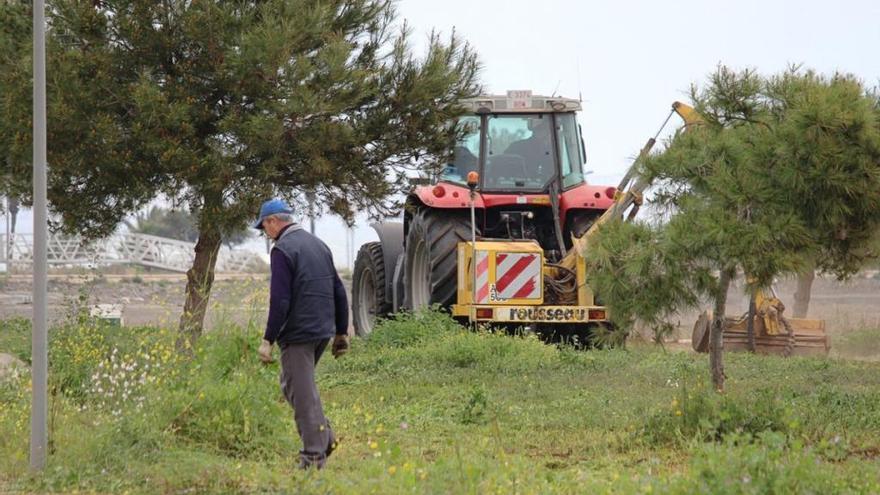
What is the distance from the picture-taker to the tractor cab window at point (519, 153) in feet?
61.1

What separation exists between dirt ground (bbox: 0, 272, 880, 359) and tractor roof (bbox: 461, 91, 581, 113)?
3129 mm

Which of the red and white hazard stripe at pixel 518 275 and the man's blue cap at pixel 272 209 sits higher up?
the man's blue cap at pixel 272 209

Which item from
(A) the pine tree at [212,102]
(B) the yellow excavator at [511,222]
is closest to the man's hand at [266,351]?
(A) the pine tree at [212,102]

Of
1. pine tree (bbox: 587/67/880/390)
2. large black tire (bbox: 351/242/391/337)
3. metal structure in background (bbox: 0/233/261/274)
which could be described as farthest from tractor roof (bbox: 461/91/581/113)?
metal structure in background (bbox: 0/233/261/274)

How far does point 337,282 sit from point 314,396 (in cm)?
76

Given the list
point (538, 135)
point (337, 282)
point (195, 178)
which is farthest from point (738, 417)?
point (538, 135)

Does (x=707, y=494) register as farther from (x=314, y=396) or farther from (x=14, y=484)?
(x=14, y=484)

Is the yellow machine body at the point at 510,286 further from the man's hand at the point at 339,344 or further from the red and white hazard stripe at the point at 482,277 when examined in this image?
the man's hand at the point at 339,344

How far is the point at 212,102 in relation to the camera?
53.8 feet

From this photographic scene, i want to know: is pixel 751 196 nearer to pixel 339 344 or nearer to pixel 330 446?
pixel 339 344

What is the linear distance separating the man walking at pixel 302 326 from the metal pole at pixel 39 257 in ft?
4.32

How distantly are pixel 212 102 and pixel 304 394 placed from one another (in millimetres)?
7676

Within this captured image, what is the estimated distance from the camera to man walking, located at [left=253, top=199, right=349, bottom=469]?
9.27 meters

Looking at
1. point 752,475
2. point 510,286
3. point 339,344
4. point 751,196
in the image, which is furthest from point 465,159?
point 752,475
